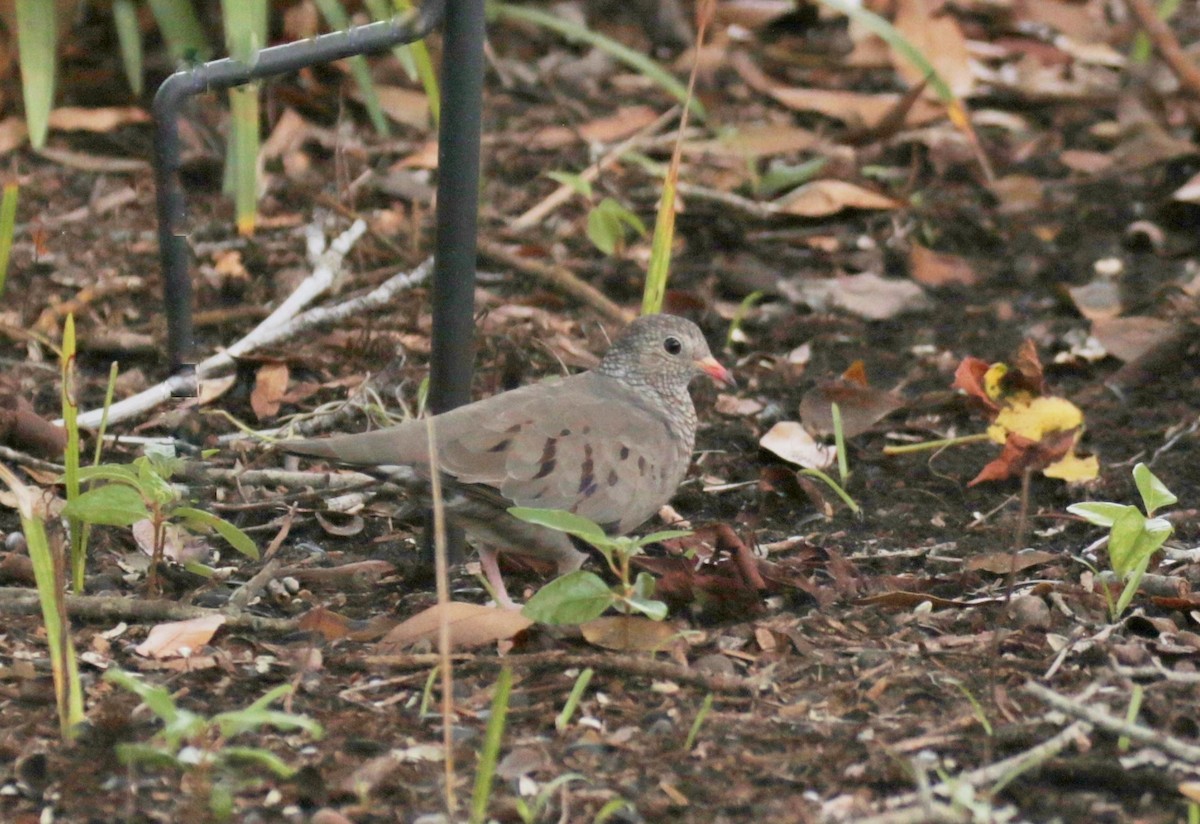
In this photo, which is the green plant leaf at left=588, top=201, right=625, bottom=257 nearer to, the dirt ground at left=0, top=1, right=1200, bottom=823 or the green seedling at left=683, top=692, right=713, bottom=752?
the dirt ground at left=0, top=1, right=1200, bottom=823

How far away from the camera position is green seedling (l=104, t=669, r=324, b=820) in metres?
2.36

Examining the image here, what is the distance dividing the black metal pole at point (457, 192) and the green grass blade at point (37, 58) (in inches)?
83.0

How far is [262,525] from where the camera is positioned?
3.68m

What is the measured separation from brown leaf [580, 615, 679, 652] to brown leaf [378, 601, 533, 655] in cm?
13

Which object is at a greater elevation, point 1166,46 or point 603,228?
point 1166,46

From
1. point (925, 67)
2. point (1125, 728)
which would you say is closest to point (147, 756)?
point (1125, 728)

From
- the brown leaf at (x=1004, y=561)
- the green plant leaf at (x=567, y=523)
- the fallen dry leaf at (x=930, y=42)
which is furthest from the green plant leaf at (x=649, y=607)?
the fallen dry leaf at (x=930, y=42)

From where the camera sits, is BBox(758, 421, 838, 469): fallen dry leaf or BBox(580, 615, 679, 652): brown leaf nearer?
BBox(580, 615, 679, 652): brown leaf

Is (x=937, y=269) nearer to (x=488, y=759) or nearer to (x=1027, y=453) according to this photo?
(x=1027, y=453)

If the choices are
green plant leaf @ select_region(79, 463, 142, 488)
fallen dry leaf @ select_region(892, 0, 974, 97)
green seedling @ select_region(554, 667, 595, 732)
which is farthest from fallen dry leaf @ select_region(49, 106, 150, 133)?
green seedling @ select_region(554, 667, 595, 732)

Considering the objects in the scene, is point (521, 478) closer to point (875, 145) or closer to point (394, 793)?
point (394, 793)

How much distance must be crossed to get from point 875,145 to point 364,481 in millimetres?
2997

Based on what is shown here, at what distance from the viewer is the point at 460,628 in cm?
304

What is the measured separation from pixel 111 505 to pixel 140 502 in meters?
0.05
